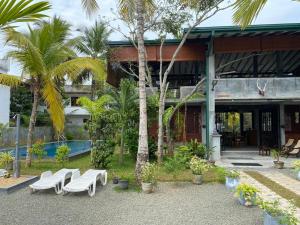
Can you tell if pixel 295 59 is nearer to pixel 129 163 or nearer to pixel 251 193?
pixel 129 163

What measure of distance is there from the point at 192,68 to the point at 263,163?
10238mm

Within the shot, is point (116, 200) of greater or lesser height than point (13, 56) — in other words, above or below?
below

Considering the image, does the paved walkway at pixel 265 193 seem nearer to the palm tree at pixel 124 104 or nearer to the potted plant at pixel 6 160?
the palm tree at pixel 124 104

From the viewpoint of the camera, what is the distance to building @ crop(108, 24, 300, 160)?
15.6 m

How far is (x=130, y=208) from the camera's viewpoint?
291 inches

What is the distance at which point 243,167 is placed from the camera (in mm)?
13320

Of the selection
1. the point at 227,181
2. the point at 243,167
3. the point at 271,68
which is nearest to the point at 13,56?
the point at 227,181

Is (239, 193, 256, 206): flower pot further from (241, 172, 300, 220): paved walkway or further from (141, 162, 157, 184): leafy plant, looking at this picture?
(141, 162, 157, 184): leafy plant

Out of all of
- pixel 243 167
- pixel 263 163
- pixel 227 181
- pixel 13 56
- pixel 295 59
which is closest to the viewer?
pixel 227 181

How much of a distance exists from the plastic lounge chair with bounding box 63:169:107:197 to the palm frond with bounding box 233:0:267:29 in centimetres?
610

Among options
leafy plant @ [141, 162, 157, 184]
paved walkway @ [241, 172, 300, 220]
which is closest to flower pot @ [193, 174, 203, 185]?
paved walkway @ [241, 172, 300, 220]

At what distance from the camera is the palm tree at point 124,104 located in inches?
550

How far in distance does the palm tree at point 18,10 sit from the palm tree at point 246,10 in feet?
9.14

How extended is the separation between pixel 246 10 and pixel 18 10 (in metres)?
3.10
